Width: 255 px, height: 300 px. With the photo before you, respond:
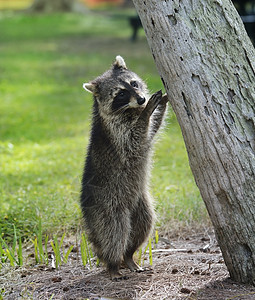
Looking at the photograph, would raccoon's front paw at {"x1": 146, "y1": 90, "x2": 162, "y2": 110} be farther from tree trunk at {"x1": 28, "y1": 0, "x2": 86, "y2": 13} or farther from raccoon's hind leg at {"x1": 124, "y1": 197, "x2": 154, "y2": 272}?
tree trunk at {"x1": 28, "y1": 0, "x2": 86, "y2": 13}

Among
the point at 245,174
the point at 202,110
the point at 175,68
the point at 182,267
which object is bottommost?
the point at 182,267

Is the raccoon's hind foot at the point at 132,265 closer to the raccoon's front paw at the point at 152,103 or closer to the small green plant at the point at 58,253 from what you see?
the small green plant at the point at 58,253

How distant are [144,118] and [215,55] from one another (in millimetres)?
1065

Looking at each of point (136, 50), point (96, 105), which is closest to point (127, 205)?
point (96, 105)

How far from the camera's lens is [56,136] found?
9359mm

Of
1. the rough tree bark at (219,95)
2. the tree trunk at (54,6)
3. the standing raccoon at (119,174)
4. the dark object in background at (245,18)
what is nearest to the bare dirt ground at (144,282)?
the standing raccoon at (119,174)

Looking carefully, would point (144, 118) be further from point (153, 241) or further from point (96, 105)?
point (153, 241)

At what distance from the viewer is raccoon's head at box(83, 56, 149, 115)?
15.8 feet

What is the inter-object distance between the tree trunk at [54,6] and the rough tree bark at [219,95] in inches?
1047

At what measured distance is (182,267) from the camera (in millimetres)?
4555

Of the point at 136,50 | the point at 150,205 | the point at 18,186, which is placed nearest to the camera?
the point at 150,205

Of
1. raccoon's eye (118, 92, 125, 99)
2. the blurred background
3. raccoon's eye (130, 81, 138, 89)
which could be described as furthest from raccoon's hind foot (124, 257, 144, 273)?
raccoon's eye (130, 81, 138, 89)

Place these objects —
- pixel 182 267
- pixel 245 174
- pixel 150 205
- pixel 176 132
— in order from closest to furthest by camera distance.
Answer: pixel 245 174 < pixel 182 267 < pixel 150 205 < pixel 176 132

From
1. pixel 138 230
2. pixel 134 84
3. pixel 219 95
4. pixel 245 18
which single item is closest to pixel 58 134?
pixel 134 84
